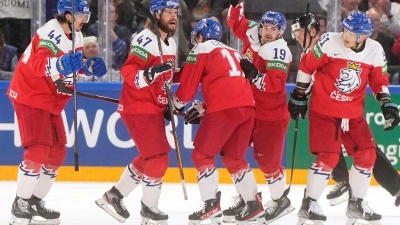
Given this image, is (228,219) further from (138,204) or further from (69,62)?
(69,62)

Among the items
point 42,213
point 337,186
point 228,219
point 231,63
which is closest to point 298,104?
point 231,63

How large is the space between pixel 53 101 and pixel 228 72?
110 centimetres

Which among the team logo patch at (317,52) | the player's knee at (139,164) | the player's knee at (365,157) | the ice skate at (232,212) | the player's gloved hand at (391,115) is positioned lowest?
the ice skate at (232,212)

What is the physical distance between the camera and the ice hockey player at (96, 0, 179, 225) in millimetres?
5594

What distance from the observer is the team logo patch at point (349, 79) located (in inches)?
224

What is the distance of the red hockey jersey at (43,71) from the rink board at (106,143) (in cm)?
202

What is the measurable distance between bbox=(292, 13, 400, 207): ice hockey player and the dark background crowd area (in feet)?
5.10

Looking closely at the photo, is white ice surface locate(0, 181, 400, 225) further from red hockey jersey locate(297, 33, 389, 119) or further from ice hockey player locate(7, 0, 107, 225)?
red hockey jersey locate(297, 33, 389, 119)

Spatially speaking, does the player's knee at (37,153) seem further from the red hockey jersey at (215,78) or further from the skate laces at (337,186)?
the skate laces at (337,186)

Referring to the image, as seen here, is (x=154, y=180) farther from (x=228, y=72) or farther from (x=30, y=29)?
(x=30, y=29)

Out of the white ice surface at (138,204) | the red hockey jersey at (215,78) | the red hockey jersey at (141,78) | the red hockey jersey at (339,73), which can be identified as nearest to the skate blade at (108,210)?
the white ice surface at (138,204)

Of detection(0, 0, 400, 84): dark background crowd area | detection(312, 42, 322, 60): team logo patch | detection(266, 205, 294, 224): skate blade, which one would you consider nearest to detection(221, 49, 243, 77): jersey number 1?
detection(312, 42, 322, 60): team logo patch

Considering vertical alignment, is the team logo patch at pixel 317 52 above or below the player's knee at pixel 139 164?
above

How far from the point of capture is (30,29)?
328 inches
